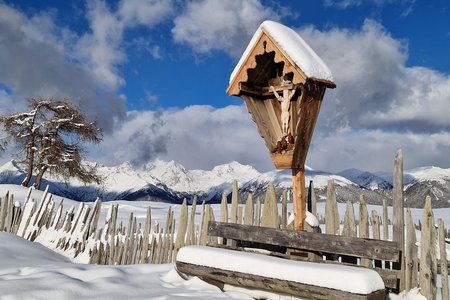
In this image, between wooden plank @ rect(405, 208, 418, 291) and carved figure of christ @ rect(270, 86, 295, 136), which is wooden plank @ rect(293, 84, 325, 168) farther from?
wooden plank @ rect(405, 208, 418, 291)

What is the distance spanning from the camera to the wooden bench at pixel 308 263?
4051 millimetres

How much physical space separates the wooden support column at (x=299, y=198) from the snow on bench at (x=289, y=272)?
788mm

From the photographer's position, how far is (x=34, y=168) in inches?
949

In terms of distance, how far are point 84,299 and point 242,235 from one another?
2.15 m

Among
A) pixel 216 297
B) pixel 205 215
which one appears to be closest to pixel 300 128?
pixel 216 297

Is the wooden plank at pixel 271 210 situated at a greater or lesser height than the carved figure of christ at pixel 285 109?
lesser

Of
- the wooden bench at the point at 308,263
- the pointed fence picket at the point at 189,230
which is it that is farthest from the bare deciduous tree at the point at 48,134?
the wooden bench at the point at 308,263

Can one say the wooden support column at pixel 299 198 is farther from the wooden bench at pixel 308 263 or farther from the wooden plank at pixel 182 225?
the wooden plank at pixel 182 225

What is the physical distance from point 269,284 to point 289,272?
29 cm

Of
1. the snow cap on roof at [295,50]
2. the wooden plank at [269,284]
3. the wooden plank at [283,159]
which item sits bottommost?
the wooden plank at [269,284]

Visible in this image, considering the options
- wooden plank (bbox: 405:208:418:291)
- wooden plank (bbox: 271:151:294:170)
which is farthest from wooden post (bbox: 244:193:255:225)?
wooden plank (bbox: 405:208:418:291)

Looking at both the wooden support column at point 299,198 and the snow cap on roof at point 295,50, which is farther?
the wooden support column at point 299,198

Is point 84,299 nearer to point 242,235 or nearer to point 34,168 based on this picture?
point 242,235

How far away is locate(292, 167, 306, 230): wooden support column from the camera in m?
5.12
